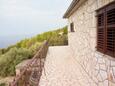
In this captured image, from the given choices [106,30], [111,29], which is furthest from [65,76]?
[111,29]

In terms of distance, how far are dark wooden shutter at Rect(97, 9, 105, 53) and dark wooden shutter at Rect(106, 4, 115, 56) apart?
0.34 m

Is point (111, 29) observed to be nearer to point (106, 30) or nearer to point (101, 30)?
point (106, 30)

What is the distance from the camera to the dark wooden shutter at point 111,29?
427 cm

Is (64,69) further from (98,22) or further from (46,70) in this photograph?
(98,22)

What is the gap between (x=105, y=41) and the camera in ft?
16.0

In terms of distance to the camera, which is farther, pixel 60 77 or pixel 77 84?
pixel 60 77

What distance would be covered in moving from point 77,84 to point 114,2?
3.21 m

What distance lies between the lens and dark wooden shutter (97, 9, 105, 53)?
197 inches

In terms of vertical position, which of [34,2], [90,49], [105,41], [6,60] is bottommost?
[6,60]

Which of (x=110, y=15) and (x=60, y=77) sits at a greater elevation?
(x=110, y=15)

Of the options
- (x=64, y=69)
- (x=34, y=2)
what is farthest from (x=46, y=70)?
(x=34, y=2)

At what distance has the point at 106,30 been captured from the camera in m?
4.77

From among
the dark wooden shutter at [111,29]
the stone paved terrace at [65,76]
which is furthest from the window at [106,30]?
the stone paved terrace at [65,76]

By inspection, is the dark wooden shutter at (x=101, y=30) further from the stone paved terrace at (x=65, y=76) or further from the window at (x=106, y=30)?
the stone paved terrace at (x=65, y=76)
